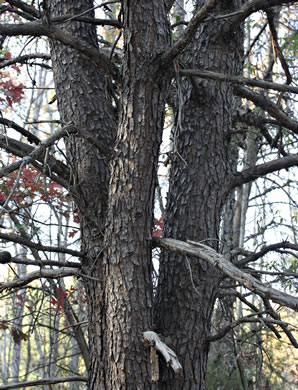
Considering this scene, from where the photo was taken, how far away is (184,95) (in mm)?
3631

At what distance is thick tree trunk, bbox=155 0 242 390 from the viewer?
315 centimetres

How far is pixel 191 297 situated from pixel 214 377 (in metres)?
3.41

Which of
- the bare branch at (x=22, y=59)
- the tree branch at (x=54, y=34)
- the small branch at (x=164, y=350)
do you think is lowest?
the small branch at (x=164, y=350)

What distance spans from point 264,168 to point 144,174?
100 cm

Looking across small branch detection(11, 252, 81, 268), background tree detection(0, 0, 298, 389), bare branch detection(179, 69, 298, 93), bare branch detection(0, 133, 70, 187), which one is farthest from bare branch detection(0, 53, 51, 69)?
bare branch detection(179, 69, 298, 93)

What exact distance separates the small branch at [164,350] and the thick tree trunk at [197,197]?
433 millimetres

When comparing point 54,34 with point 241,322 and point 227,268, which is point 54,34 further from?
point 241,322

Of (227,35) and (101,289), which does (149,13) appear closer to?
(227,35)

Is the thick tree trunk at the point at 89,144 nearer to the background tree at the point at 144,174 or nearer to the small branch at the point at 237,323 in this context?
the background tree at the point at 144,174

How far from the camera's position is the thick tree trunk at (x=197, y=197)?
3149 millimetres

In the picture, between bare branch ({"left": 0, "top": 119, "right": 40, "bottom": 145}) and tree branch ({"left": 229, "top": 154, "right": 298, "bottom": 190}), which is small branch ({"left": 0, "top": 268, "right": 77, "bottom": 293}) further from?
tree branch ({"left": 229, "top": 154, "right": 298, "bottom": 190})

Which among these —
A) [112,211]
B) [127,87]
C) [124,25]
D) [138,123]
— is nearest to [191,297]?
[112,211]

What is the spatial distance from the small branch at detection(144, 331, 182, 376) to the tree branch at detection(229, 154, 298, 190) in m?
1.29

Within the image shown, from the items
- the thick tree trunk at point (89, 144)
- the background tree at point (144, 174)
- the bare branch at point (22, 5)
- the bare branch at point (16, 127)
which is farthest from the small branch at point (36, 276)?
the bare branch at point (22, 5)
